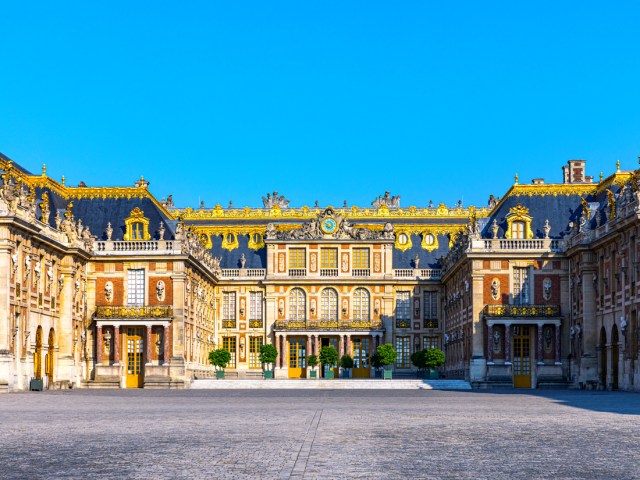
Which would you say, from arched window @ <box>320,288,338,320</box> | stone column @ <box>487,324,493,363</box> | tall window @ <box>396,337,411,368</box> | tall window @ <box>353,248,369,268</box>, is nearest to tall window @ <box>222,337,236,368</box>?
arched window @ <box>320,288,338,320</box>

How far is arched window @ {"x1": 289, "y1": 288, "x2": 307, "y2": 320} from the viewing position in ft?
264

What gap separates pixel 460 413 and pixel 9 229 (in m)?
26.7

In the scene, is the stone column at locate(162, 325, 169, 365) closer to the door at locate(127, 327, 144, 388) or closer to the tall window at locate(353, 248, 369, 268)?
the door at locate(127, 327, 144, 388)

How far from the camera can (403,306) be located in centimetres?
8119

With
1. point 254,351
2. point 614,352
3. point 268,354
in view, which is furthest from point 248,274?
point 614,352

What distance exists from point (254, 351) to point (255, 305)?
3.38m

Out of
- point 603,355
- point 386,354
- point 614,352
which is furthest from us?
point 386,354

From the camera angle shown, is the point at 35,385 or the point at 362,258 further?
the point at 362,258

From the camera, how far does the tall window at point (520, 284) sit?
6234 centimetres

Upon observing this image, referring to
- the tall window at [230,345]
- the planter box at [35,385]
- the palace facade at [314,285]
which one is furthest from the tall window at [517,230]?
the planter box at [35,385]

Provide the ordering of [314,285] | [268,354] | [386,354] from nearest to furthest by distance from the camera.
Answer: [386,354], [268,354], [314,285]

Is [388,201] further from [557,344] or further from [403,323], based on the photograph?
[557,344]

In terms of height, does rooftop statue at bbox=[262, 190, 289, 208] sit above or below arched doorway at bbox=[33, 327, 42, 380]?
above

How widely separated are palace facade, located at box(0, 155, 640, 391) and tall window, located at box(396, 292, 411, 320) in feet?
0.34
